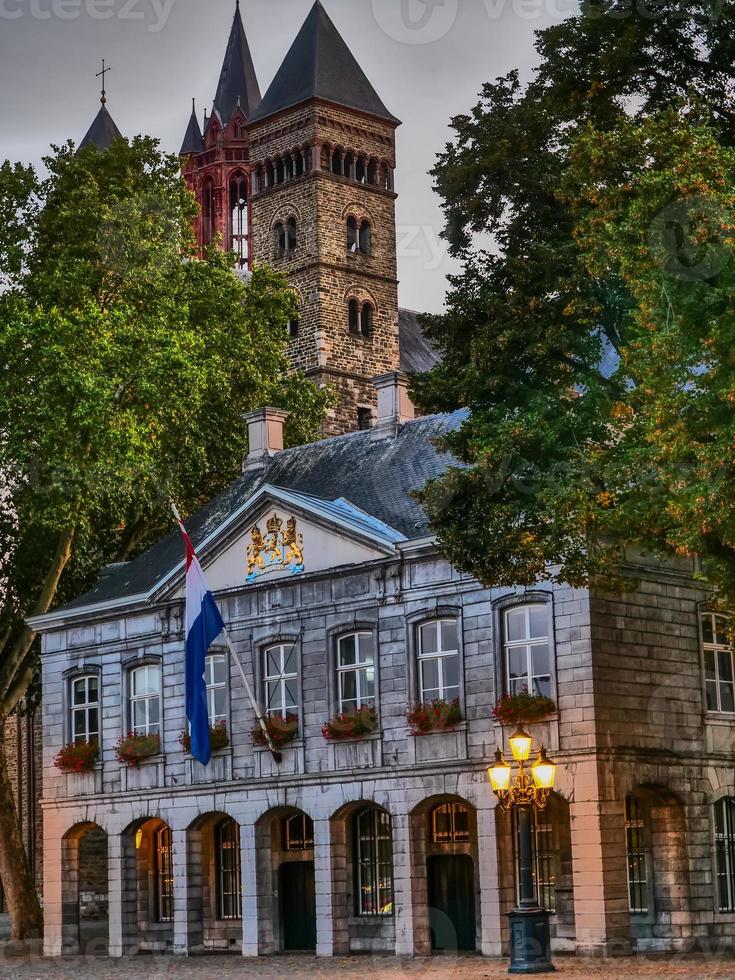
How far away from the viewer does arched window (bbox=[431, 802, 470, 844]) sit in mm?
34156

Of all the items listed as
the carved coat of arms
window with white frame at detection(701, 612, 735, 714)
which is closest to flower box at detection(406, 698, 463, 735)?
the carved coat of arms

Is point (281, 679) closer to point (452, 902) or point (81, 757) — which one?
point (452, 902)

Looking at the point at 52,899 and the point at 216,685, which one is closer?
the point at 216,685

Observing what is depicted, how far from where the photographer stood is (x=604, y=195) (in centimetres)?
2603

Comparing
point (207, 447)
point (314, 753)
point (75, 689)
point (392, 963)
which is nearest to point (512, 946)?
point (392, 963)

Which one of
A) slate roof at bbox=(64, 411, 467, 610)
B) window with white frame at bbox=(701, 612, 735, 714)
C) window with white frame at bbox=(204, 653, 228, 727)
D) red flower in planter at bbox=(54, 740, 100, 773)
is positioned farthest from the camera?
red flower in planter at bbox=(54, 740, 100, 773)

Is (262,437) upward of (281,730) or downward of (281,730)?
upward

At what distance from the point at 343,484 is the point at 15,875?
486 inches

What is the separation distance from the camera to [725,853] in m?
33.2

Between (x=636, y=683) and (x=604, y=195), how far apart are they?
974 cm

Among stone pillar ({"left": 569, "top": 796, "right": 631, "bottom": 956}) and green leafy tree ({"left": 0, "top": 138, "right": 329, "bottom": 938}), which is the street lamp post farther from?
green leafy tree ({"left": 0, "top": 138, "right": 329, "bottom": 938})

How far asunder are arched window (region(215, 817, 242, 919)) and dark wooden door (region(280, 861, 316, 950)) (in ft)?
4.48

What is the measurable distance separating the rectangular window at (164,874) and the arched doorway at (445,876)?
7.23 m

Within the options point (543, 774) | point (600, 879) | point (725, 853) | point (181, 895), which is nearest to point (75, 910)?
point (181, 895)
